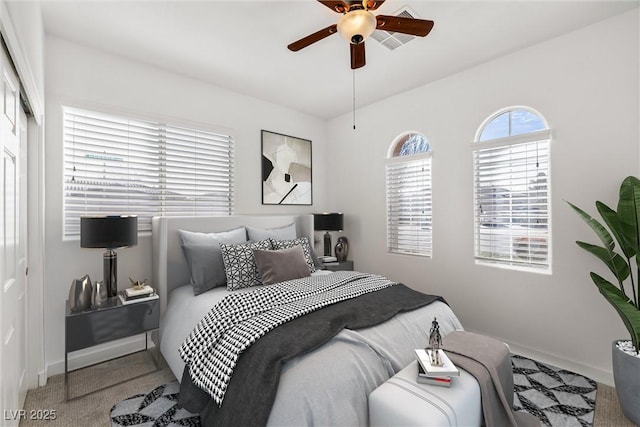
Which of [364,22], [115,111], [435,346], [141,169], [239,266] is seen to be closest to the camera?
[435,346]

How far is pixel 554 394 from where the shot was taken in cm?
217

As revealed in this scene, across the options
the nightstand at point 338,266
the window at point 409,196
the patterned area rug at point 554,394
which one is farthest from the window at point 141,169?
the patterned area rug at point 554,394

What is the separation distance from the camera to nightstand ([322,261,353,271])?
374 centimetres

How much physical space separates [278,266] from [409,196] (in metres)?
1.88

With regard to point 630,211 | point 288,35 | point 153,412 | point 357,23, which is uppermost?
point 288,35

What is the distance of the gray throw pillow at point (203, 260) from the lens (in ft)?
8.48

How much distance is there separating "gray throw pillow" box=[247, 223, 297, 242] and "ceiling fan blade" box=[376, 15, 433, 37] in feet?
6.96

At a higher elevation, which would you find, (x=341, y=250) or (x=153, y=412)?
(x=341, y=250)

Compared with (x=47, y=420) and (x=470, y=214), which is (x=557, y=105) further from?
(x=47, y=420)

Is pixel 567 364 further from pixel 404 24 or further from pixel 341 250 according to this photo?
pixel 404 24

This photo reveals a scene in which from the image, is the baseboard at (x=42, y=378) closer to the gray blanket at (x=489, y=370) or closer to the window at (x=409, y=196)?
the gray blanket at (x=489, y=370)

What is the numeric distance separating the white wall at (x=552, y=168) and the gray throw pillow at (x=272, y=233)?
51.6 inches

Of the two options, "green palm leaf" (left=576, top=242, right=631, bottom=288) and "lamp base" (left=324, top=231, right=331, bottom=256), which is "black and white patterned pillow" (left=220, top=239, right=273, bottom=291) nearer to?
"lamp base" (left=324, top=231, right=331, bottom=256)

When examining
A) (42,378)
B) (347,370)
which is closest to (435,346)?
(347,370)
